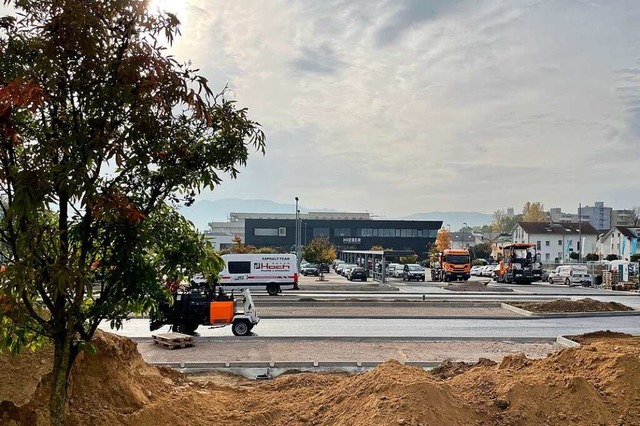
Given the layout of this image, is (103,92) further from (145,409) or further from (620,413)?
(620,413)

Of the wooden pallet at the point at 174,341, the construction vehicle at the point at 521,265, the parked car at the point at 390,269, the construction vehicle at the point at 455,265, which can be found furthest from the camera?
the parked car at the point at 390,269

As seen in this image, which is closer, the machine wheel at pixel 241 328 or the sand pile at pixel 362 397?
the sand pile at pixel 362 397

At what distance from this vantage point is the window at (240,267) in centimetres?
3300

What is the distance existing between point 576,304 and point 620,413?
64.8ft

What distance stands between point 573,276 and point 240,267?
103 ft

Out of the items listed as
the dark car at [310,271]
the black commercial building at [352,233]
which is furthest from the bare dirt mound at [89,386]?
the black commercial building at [352,233]

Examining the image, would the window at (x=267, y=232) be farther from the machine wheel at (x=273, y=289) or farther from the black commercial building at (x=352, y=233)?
the machine wheel at (x=273, y=289)

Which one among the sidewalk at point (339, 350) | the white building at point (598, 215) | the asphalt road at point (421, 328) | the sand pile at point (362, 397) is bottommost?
the asphalt road at point (421, 328)

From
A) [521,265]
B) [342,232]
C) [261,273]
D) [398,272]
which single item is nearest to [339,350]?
[261,273]

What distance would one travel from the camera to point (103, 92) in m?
4.46

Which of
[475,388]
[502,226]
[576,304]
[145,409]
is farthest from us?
[502,226]

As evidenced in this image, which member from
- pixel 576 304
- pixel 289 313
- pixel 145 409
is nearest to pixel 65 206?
pixel 145 409

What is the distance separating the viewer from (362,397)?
23.7 feet

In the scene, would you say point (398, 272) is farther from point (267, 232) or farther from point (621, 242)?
point (621, 242)
